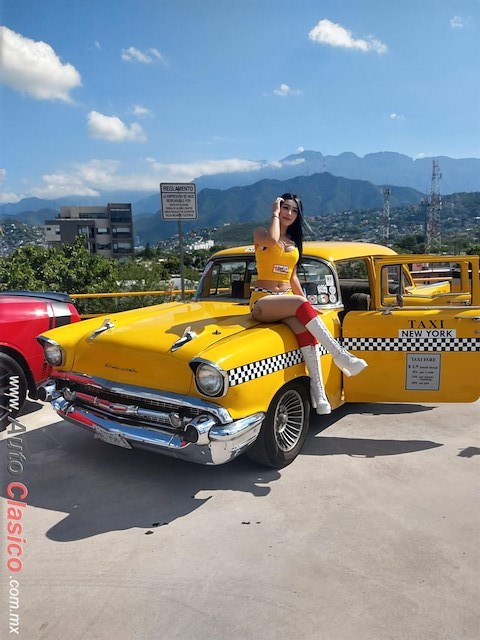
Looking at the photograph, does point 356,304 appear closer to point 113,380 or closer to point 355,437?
point 355,437

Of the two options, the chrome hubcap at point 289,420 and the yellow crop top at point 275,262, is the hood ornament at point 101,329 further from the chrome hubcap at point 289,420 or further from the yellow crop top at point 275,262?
the chrome hubcap at point 289,420

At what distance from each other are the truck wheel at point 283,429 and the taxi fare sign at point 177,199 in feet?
15.0

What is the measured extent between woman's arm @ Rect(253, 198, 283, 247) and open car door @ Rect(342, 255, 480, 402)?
37.9 inches

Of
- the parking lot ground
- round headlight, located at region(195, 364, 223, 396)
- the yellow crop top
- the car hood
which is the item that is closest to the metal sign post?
the car hood

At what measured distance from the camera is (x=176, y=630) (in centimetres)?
213

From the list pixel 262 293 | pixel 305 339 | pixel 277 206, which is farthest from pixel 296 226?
pixel 305 339

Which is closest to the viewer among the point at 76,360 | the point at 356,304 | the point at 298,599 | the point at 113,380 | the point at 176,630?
the point at 176,630

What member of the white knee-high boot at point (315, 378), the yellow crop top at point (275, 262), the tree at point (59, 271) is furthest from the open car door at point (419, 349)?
the tree at point (59, 271)

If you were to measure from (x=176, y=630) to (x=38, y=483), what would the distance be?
1.82m

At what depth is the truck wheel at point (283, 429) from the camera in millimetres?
3422

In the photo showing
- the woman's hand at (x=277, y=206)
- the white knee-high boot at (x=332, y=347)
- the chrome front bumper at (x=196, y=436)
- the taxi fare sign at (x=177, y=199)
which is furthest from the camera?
the taxi fare sign at (x=177, y=199)

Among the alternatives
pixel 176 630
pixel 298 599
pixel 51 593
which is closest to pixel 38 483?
pixel 51 593

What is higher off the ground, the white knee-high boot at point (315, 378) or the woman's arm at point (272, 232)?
the woman's arm at point (272, 232)

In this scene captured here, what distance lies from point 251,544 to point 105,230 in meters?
128
